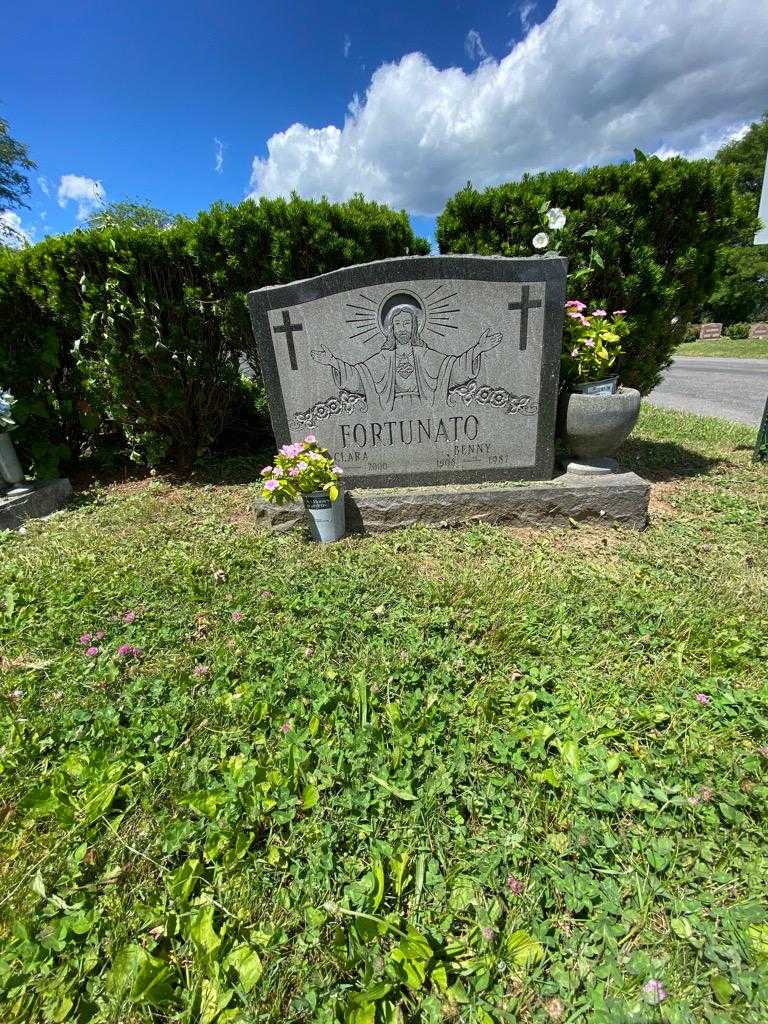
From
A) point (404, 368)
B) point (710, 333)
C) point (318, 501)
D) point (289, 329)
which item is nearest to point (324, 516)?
point (318, 501)

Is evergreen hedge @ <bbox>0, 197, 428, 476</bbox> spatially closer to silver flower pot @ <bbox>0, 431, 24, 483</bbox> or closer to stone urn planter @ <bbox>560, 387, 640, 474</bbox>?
silver flower pot @ <bbox>0, 431, 24, 483</bbox>

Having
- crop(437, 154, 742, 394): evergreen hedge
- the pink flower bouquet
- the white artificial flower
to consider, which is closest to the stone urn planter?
crop(437, 154, 742, 394): evergreen hedge

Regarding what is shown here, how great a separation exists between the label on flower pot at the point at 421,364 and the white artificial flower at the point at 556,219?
1.66 ft

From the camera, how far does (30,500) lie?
3.68m

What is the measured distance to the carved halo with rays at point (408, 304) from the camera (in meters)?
3.00

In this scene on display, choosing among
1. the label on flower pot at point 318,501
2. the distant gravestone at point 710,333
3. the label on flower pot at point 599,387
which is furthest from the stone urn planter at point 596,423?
the distant gravestone at point 710,333

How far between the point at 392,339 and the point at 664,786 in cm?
282

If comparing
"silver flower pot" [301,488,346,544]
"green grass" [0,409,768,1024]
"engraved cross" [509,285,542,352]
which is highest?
"engraved cross" [509,285,542,352]

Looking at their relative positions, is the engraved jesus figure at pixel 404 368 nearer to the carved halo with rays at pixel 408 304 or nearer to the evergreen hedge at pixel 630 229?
the carved halo with rays at pixel 408 304

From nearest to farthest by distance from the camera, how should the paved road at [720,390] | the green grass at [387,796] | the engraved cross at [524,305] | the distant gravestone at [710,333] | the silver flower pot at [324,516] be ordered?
the green grass at [387,796]
the engraved cross at [524,305]
the silver flower pot at [324,516]
the paved road at [720,390]
the distant gravestone at [710,333]

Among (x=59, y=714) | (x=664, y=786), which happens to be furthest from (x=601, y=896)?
(x=59, y=714)

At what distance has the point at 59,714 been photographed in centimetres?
171

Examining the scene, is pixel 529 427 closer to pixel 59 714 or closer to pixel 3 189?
pixel 59 714

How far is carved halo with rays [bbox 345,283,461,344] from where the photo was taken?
9.84ft
